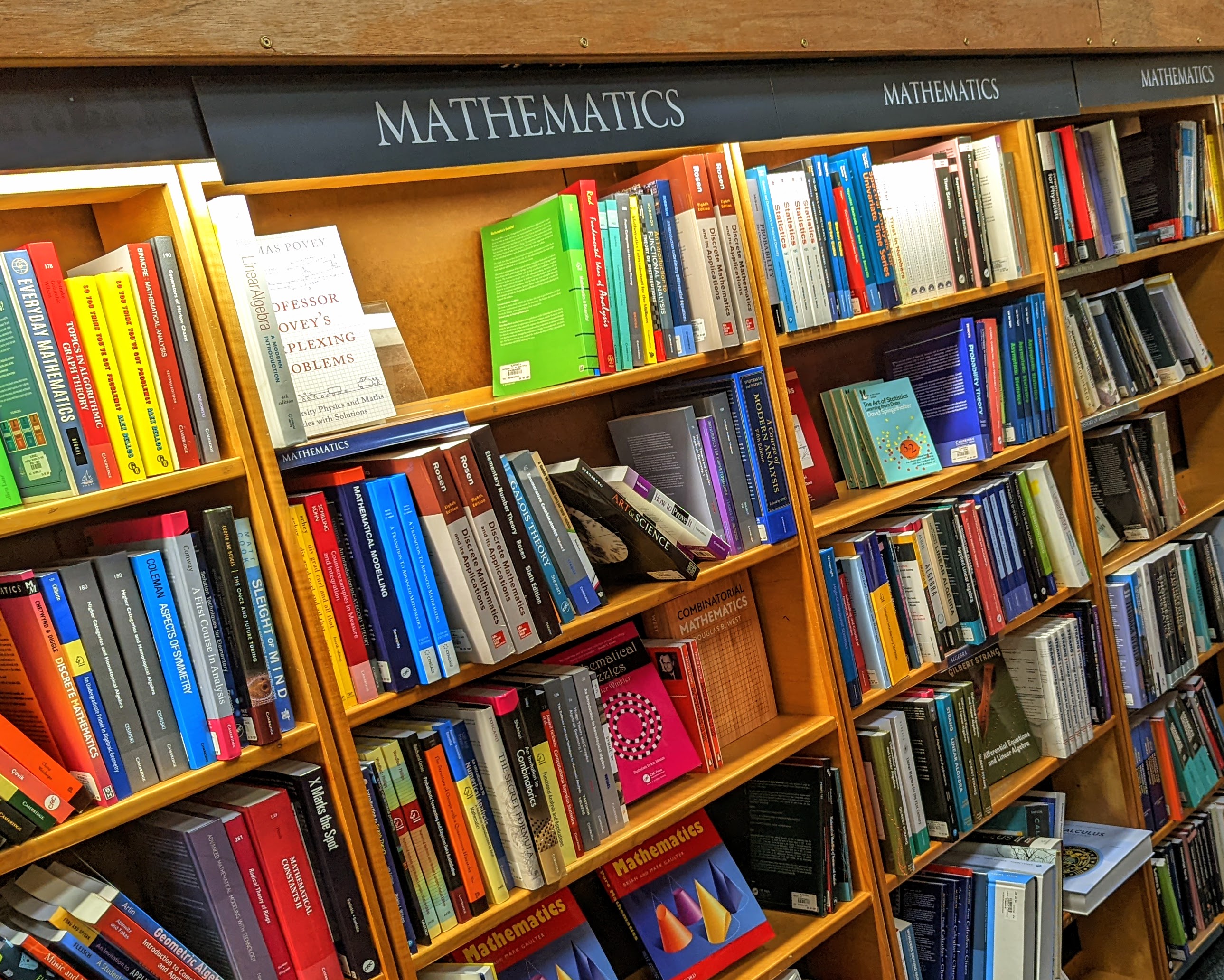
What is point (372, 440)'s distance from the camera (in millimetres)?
1537

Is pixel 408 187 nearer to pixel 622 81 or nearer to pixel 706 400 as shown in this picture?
pixel 622 81

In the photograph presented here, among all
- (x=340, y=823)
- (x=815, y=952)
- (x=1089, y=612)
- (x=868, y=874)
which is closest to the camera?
(x=340, y=823)

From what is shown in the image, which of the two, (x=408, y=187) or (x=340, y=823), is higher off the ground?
(x=408, y=187)

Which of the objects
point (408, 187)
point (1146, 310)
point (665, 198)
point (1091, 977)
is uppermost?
point (408, 187)

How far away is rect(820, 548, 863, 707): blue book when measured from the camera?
209 cm

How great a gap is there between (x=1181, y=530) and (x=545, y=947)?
219 centimetres

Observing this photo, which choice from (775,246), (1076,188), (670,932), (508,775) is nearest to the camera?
(508,775)

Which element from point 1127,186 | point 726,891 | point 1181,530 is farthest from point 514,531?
point 1127,186

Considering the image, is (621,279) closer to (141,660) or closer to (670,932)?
(141,660)

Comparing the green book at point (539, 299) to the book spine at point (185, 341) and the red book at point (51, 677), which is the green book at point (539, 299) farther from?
the red book at point (51, 677)

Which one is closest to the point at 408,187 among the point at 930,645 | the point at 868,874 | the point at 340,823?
the point at 340,823

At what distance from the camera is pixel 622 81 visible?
5.71ft

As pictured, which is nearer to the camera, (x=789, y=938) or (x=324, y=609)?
(x=324, y=609)

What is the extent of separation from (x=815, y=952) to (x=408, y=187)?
1.72m
